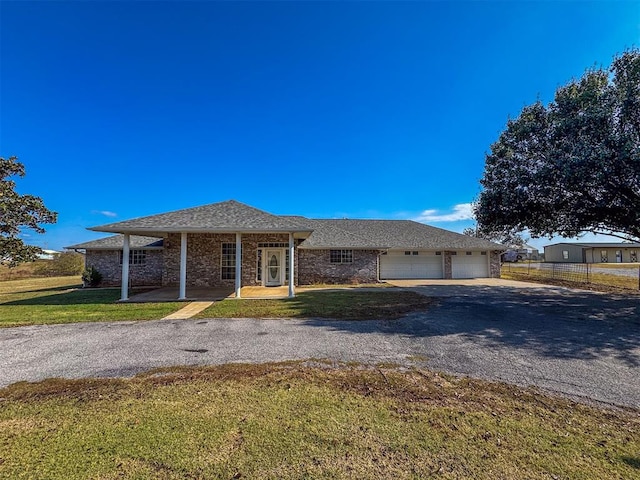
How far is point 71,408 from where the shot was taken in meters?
3.45

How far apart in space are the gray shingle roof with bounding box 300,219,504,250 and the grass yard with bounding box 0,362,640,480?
1405 cm

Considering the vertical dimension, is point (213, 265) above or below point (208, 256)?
below

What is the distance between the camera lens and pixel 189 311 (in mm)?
9570

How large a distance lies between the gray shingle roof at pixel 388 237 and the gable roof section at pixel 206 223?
18.1 feet

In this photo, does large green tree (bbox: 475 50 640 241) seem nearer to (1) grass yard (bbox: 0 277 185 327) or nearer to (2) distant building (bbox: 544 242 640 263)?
(1) grass yard (bbox: 0 277 185 327)

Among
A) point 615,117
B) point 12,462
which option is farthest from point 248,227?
point 615,117

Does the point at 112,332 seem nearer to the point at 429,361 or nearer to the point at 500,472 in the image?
the point at 429,361

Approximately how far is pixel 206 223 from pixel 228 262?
411 cm

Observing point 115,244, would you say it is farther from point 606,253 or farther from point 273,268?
point 606,253

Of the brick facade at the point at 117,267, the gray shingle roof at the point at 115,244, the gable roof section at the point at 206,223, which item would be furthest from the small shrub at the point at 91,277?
the gable roof section at the point at 206,223

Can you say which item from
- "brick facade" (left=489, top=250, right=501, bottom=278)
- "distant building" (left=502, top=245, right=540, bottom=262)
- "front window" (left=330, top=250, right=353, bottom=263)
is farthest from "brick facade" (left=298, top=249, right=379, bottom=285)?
"distant building" (left=502, top=245, right=540, bottom=262)

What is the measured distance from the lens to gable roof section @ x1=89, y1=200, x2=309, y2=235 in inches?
445

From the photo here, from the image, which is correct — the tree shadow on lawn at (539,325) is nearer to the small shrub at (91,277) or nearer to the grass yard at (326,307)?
the grass yard at (326,307)

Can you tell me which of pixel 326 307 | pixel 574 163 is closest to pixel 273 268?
pixel 326 307
